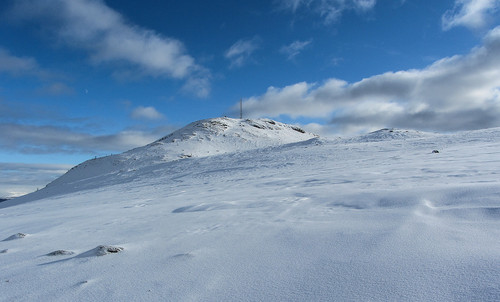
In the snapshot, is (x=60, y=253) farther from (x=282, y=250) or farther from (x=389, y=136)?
(x=389, y=136)

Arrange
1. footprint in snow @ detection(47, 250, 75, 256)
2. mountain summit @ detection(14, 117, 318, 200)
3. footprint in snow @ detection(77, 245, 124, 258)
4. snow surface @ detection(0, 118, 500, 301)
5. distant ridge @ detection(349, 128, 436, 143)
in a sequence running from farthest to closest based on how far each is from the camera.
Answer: mountain summit @ detection(14, 117, 318, 200)
distant ridge @ detection(349, 128, 436, 143)
footprint in snow @ detection(47, 250, 75, 256)
footprint in snow @ detection(77, 245, 124, 258)
snow surface @ detection(0, 118, 500, 301)

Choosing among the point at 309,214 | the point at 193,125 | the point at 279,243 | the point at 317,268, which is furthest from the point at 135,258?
the point at 193,125

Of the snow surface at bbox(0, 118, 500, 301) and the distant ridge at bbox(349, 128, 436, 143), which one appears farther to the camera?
the distant ridge at bbox(349, 128, 436, 143)

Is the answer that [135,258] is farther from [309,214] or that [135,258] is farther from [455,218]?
[455,218]

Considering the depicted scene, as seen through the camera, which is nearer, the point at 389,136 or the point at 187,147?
the point at 389,136

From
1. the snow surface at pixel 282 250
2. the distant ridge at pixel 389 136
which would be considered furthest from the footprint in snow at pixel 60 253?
the distant ridge at pixel 389 136

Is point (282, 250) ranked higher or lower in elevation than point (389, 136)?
lower

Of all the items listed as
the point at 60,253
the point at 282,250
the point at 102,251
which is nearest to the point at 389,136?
the point at 282,250

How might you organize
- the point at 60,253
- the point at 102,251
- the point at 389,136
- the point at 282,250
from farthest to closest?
the point at 389,136 → the point at 60,253 → the point at 102,251 → the point at 282,250

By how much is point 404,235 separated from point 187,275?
2.58 metres

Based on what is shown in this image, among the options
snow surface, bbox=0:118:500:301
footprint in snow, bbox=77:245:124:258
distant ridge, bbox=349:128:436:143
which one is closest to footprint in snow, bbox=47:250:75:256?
snow surface, bbox=0:118:500:301

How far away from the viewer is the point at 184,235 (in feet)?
16.0

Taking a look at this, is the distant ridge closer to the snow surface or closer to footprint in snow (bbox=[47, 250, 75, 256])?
the snow surface

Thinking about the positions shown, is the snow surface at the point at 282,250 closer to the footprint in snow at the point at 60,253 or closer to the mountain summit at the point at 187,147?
the footprint in snow at the point at 60,253
